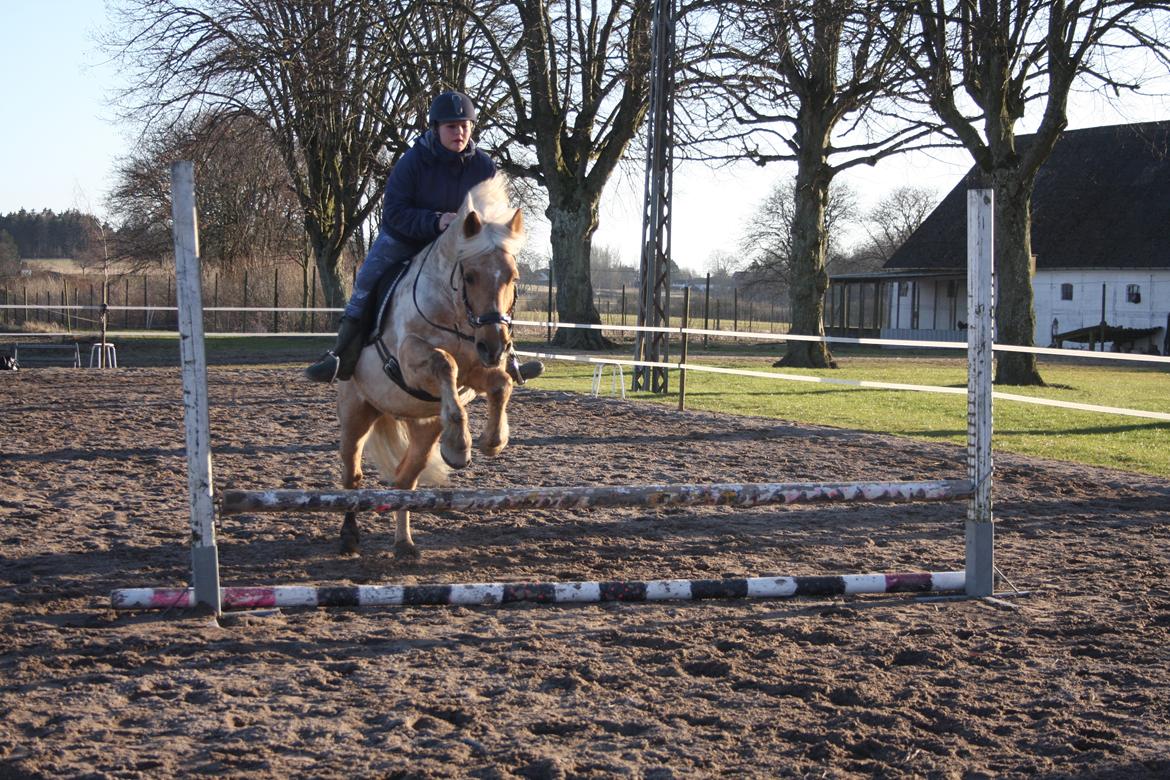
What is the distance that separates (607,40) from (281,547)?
25681 mm

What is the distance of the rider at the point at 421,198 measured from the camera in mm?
6188

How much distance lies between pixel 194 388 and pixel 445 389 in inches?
51.3

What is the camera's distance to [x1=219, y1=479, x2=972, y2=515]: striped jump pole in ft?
15.5

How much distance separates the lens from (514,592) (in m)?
4.79

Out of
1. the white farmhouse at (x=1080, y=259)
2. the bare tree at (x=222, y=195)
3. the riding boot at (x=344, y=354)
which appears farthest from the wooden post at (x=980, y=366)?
the white farmhouse at (x=1080, y=259)

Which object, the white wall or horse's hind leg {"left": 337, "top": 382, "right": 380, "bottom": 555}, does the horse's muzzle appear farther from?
the white wall

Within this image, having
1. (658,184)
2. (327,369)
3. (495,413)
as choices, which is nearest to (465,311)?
(495,413)

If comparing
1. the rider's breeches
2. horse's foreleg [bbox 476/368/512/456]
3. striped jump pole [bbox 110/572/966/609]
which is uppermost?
the rider's breeches

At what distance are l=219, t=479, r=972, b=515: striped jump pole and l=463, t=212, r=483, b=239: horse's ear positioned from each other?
4.69ft

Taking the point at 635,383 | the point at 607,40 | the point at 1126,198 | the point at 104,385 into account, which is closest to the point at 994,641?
the point at 635,383

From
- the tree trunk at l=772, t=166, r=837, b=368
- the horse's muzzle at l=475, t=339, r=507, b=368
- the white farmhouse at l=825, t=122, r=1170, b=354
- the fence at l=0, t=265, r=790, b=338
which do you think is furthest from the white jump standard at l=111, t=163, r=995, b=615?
the white farmhouse at l=825, t=122, r=1170, b=354

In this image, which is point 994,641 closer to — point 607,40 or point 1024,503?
point 1024,503

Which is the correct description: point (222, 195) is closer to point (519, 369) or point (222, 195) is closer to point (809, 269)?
point (809, 269)

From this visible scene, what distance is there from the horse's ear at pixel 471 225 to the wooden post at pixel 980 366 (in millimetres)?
2500
